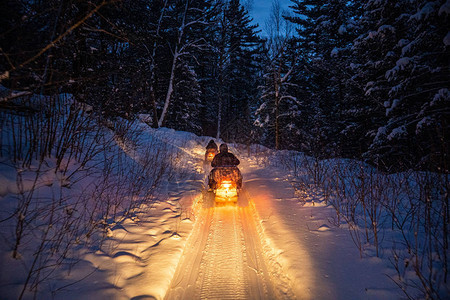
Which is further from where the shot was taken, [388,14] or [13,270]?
[388,14]

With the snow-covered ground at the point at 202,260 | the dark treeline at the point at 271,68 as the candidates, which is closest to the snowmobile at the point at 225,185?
the snow-covered ground at the point at 202,260

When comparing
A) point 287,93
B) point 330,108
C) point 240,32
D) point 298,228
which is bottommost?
point 298,228

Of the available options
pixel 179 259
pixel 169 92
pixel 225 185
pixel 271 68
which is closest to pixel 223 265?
pixel 179 259

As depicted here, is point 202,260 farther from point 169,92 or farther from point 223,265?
point 169,92

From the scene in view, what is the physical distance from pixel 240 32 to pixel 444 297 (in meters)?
33.0

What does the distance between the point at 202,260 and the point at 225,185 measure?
2.95 meters

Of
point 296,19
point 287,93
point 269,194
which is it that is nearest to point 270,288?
point 269,194

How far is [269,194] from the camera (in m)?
6.73

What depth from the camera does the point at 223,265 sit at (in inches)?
126

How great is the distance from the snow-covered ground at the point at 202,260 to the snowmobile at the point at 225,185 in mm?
1099

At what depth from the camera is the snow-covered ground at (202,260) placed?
233cm

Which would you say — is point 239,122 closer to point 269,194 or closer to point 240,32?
point 240,32

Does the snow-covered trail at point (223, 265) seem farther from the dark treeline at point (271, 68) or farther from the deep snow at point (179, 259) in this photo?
the dark treeline at point (271, 68)

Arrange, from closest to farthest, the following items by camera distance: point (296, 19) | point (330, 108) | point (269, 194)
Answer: point (269, 194), point (330, 108), point (296, 19)
